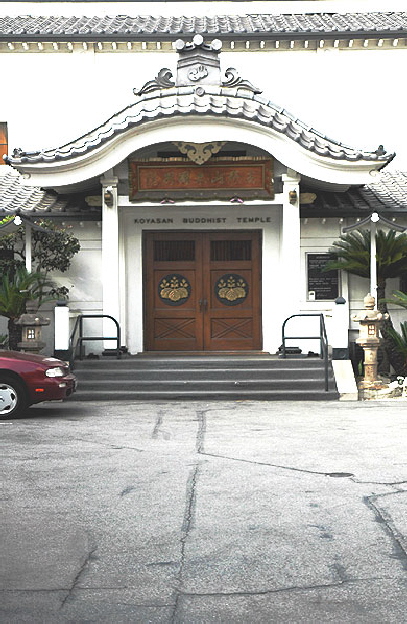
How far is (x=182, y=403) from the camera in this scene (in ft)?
50.4

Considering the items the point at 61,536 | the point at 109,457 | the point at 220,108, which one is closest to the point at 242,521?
the point at 61,536

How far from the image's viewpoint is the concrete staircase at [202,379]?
1586cm

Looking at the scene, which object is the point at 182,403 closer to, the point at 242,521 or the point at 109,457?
the point at 109,457

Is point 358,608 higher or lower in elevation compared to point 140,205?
lower

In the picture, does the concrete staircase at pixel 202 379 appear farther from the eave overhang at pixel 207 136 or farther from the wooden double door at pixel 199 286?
the eave overhang at pixel 207 136

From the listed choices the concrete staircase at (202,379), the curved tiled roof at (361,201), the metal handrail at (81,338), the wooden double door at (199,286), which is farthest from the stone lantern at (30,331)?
the curved tiled roof at (361,201)

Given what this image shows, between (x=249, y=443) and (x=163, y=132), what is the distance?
8.96 m

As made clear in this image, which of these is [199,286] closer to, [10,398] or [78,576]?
[10,398]

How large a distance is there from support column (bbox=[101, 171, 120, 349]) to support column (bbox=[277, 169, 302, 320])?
3.51 meters

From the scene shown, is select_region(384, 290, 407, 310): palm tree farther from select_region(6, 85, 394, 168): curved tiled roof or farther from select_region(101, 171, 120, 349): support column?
select_region(101, 171, 120, 349): support column

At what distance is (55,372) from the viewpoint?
13.5 meters

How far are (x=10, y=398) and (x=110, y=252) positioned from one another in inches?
223

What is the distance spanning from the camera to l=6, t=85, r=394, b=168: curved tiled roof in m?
17.5

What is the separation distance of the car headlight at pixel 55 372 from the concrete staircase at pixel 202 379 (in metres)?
2.31
